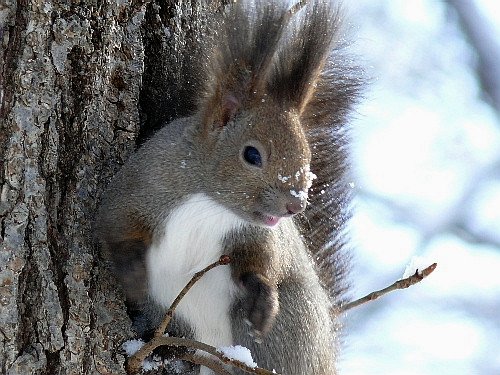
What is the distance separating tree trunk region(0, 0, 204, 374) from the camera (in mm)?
1510

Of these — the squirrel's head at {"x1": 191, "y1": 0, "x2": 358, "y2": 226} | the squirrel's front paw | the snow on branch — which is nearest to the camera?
the snow on branch

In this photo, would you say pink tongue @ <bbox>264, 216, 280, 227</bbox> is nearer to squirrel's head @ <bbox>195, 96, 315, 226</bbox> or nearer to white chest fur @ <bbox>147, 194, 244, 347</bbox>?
squirrel's head @ <bbox>195, 96, 315, 226</bbox>

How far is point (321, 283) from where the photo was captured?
84.9 inches

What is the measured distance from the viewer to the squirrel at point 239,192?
5.41 ft

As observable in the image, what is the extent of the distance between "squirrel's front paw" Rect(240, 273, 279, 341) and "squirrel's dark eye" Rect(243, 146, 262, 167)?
25cm

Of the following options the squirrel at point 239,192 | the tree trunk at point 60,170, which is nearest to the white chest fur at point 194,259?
the squirrel at point 239,192

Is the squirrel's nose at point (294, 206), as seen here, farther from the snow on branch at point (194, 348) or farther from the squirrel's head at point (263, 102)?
the snow on branch at point (194, 348)

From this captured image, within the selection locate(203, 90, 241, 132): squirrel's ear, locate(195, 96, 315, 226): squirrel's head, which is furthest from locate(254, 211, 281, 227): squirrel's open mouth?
locate(203, 90, 241, 132): squirrel's ear

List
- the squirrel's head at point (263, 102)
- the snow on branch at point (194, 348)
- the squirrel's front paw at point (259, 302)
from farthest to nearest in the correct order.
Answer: the squirrel's front paw at point (259, 302), the squirrel's head at point (263, 102), the snow on branch at point (194, 348)

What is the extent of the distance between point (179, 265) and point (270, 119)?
0.36 meters

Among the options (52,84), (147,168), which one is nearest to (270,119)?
(147,168)

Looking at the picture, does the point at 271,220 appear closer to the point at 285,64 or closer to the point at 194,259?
the point at 194,259

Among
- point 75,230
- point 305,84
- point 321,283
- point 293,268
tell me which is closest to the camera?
point 75,230

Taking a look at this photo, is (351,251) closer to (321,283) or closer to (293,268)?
(321,283)
